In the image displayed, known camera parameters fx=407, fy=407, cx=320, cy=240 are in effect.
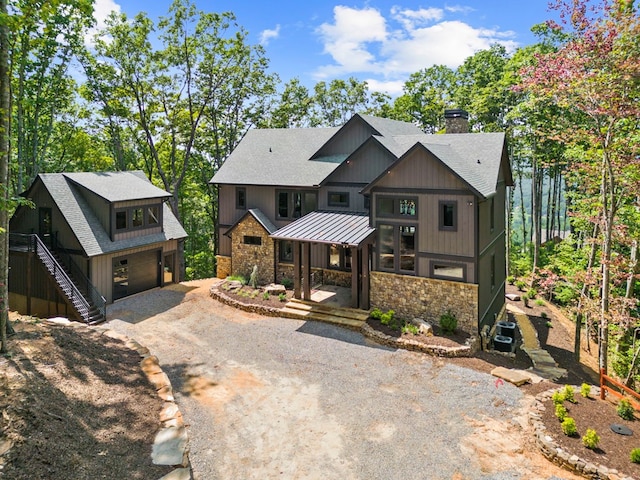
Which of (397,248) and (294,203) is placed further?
(294,203)

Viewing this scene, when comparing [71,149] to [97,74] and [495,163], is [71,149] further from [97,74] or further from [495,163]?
[495,163]

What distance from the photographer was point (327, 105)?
42.6m

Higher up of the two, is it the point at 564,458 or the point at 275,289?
the point at 275,289

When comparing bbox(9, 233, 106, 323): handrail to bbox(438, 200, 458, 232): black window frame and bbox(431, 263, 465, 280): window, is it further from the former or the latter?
bbox(438, 200, 458, 232): black window frame

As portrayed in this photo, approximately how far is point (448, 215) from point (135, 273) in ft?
49.5

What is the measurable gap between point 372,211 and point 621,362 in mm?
10503

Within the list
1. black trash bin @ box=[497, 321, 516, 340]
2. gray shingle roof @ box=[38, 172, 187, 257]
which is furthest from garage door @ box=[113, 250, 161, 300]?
black trash bin @ box=[497, 321, 516, 340]

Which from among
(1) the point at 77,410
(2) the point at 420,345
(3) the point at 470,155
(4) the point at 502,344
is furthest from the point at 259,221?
(1) the point at 77,410

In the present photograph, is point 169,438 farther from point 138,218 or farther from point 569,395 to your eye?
point 138,218

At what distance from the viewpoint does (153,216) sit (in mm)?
21203

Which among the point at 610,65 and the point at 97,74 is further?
the point at 97,74

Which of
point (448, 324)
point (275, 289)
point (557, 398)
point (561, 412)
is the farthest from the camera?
point (275, 289)

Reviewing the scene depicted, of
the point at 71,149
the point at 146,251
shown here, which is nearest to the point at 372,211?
the point at 146,251

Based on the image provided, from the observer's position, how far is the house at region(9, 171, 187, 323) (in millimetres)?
17344
